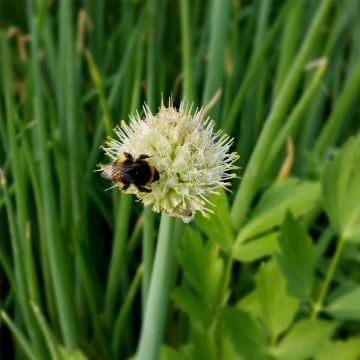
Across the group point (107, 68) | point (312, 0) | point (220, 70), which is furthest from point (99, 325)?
point (312, 0)

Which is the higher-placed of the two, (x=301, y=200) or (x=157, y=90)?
(x=157, y=90)

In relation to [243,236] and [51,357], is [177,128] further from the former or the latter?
[51,357]

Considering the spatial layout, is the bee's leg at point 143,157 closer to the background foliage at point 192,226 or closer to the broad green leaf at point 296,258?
the background foliage at point 192,226

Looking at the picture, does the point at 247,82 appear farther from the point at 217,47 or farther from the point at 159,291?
the point at 159,291

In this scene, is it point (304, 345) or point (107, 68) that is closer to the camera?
point (304, 345)

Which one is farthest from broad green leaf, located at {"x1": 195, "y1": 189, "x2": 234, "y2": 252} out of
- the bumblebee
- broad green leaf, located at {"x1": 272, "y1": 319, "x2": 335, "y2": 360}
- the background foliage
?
the bumblebee
